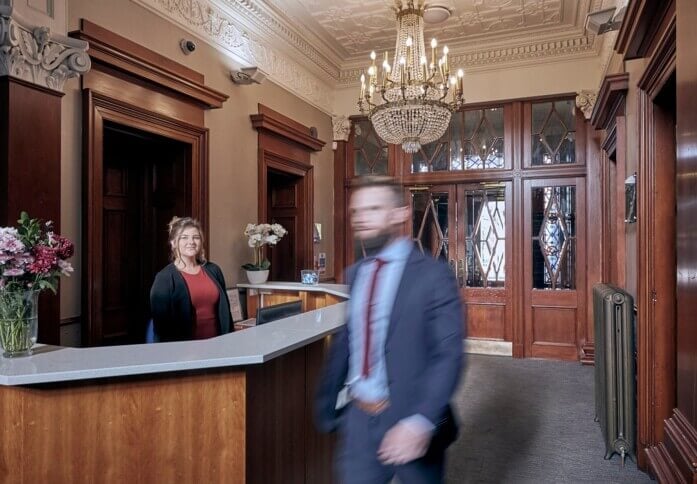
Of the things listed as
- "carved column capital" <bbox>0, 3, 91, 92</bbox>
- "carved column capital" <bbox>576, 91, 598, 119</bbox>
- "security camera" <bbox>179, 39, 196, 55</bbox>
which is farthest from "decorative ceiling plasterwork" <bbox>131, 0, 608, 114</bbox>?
"carved column capital" <bbox>0, 3, 91, 92</bbox>

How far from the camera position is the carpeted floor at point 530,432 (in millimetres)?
3035

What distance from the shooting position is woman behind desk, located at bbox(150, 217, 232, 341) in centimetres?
294

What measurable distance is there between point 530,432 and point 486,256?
9.70ft

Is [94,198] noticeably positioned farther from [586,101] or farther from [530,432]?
[586,101]

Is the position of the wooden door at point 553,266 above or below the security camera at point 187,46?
below

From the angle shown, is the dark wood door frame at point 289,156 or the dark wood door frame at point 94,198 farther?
the dark wood door frame at point 289,156

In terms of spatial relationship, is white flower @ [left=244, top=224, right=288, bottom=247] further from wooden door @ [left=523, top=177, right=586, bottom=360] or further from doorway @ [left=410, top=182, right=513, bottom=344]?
wooden door @ [left=523, top=177, right=586, bottom=360]

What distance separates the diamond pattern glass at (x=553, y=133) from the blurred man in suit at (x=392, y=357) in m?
4.99

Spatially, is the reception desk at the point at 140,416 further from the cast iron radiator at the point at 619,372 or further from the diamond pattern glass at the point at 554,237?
the diamond pattern glass at the point at 554,237

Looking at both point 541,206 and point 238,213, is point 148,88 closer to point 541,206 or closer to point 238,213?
point 238,213

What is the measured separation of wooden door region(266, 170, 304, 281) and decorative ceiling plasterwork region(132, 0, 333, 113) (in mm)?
1050

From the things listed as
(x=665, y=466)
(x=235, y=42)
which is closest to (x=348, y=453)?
(x=665, y=466)

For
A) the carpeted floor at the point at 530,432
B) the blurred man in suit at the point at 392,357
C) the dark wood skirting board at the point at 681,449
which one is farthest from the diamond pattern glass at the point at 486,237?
the blurred man in suit at the point at 392,357

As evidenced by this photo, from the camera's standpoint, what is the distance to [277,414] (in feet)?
6.83
